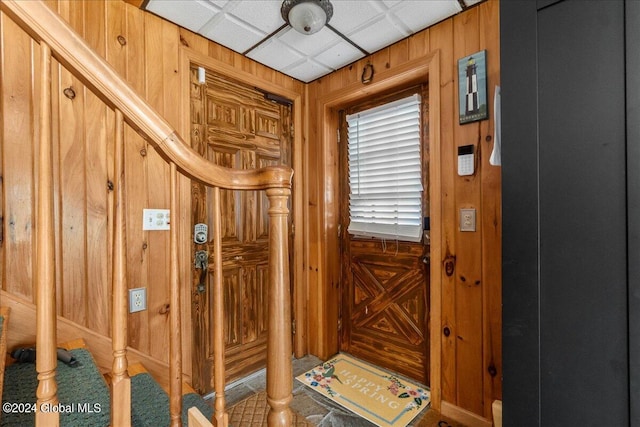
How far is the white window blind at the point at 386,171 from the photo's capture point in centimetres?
215

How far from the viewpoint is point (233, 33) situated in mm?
1915

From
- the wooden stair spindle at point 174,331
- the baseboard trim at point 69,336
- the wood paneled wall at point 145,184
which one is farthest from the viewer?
the wood paneled wall at point 145,184

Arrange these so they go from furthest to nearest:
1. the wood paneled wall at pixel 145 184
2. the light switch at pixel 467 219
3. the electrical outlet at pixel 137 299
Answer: the light switch at pixel 467 219 < the electrical outlet at pixel 137 299 < the wood paneled wall at pixel 145 184

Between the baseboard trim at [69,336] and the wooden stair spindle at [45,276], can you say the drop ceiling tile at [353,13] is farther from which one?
the baseboard trim at [69,336]

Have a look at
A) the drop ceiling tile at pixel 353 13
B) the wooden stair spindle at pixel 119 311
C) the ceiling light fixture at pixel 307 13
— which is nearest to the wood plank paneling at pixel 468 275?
the drop ceiling tile at pixel 353 13

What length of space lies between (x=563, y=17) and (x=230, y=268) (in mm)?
2141

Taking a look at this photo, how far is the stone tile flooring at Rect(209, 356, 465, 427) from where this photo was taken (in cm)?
178

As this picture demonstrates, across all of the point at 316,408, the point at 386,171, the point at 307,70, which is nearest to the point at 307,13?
the point at 307,70

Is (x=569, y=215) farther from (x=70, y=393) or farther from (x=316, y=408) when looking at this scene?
(x=316, y=408)

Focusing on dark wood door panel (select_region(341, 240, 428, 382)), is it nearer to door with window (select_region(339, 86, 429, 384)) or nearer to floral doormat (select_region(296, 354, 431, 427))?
door with window (select_region(339, 86, 429, 384))

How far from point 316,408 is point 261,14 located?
2.56 m

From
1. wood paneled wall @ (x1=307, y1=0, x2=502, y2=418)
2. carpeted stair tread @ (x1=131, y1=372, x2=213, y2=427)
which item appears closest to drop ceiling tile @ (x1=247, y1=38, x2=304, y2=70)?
wood paneled wall @ (x1=307, y1=0, x2=502, y2=418)

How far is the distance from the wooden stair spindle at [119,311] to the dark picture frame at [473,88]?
178 centimetres

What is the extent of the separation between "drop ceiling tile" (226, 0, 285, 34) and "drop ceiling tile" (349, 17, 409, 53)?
535 millimetres
